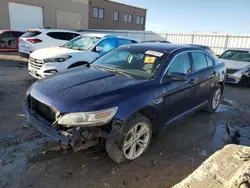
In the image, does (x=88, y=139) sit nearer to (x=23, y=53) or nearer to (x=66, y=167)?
(x=66, y=167)

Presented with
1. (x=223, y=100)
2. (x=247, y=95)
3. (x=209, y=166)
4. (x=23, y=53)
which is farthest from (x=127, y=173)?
(x=23, y=53)

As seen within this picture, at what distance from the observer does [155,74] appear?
3.29m

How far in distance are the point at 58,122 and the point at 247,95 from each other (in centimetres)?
709

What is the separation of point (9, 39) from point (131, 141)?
13.3m

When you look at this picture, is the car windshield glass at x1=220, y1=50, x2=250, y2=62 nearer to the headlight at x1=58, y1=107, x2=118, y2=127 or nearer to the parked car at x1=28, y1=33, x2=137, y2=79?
the parked car at x1=28, y1=33, x2=137, y2=79

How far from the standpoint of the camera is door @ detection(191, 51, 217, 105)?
4164mm

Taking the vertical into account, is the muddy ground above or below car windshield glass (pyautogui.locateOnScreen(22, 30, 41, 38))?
below

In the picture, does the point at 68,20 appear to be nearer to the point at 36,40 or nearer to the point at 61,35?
the point at 61,35

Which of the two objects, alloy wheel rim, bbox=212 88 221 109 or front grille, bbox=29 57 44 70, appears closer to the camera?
alloy wheel rim, bbox=212 88 221 109

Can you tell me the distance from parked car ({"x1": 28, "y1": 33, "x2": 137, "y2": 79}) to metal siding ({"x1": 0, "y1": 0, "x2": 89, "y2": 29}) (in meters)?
14.0

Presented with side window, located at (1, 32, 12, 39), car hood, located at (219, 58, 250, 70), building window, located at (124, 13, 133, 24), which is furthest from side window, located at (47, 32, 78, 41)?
building window, located at (124, 13, 133, 24)

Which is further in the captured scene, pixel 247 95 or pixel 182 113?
pixel 247 95

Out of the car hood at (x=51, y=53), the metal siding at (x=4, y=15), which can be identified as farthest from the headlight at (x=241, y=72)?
the metal siding at (x=4, y=15)

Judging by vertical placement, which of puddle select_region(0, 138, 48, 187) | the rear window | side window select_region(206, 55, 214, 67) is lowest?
puddle select_region(0, 138, 48, 187)
